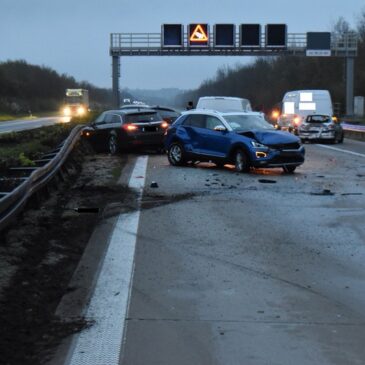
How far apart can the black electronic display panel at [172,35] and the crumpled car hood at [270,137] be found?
34024 millimetres

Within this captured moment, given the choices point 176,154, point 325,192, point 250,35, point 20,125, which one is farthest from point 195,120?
point 250,35

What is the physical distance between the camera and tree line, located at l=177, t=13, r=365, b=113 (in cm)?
7371

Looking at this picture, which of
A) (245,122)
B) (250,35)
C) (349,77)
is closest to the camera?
(245,122)

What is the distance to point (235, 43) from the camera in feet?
162

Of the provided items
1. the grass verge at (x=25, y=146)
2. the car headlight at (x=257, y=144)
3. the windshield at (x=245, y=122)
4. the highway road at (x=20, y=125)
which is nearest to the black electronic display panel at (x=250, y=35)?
the highway road at (x=20, y=125)

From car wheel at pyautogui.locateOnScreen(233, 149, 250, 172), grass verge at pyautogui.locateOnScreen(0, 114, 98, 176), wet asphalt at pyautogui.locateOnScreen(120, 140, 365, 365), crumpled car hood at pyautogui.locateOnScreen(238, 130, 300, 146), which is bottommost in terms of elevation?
wet asphalt at pyautogui.locateOnScreen(120, 140, 365, 365)

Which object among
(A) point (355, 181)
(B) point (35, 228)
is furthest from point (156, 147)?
(B) point (35, 228)

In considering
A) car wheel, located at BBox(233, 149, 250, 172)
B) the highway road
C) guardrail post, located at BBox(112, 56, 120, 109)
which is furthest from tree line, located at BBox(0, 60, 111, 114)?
car wheel, located at BBox(233, 149, 250, 172)

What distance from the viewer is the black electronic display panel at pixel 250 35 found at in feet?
160

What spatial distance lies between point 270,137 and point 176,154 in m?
3.09

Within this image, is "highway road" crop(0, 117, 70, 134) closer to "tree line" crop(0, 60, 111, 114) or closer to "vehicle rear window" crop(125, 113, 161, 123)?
"vehicle rear window" crop(125, 113, 161, 123)

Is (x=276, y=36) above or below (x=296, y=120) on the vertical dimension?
above

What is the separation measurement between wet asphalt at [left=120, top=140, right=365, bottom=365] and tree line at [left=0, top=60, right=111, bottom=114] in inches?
3949

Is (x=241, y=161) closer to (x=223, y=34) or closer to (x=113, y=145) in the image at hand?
(x=113, y=145)
